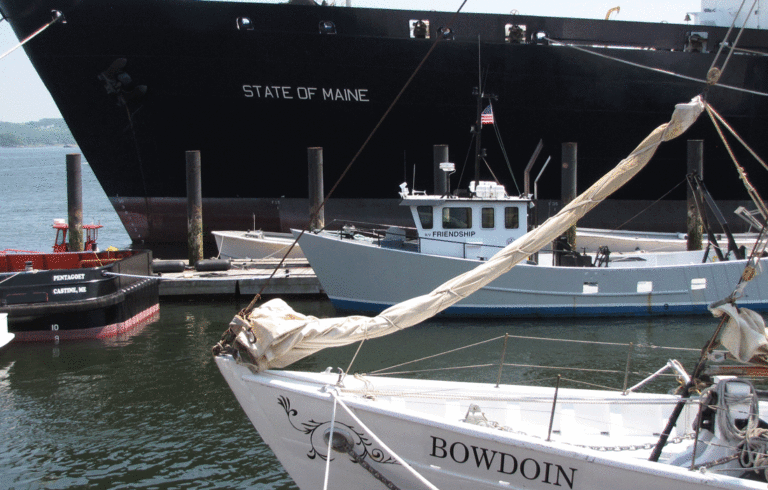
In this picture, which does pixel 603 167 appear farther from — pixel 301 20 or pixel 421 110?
pixel 301 20

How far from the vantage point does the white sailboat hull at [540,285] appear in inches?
581

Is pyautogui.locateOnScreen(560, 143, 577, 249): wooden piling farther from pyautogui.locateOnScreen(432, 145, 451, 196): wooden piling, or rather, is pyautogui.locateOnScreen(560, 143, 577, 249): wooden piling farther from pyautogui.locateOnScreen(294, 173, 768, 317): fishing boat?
pyautogui.locateOnScreen(432, 145, 451, 196): wooden piling

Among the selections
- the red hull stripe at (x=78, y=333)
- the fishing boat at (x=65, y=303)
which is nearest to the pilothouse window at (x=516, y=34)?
the fishing boat at (x=65, y=303)

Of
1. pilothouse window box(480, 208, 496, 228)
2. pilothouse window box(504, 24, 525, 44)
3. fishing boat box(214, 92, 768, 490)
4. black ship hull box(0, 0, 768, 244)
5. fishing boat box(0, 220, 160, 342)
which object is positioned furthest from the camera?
pilothouse window box(504, 24, 525, 44)

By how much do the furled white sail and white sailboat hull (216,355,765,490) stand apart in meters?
0.28

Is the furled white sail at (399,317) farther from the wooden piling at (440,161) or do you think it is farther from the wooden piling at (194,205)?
the wooden piling at (440,161)

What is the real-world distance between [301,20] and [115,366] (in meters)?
14.1

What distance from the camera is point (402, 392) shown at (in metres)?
6.62

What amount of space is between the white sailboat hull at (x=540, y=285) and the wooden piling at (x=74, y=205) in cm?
626

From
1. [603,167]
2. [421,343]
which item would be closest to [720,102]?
[603,167]

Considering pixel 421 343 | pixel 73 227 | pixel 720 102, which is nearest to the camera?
pixel 421 343

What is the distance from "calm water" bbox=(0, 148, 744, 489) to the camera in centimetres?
816

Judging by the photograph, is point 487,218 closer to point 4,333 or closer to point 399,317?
point 399,317

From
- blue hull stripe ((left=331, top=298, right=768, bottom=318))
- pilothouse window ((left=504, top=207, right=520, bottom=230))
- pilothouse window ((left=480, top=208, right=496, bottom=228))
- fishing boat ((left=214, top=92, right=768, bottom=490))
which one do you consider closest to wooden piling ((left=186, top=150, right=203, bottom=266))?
blue hull stripe ((left=331, top=298, right=768, bottom=318))
